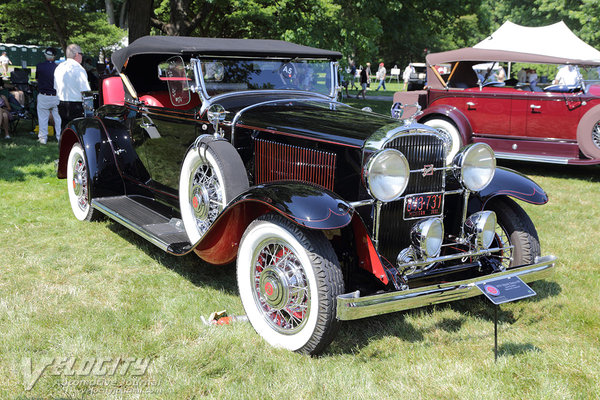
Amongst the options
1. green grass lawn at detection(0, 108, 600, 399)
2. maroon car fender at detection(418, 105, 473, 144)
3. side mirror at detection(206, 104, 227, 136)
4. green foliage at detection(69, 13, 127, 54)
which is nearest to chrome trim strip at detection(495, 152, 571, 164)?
maroon car fender at detection(418, 105, 473, 144)

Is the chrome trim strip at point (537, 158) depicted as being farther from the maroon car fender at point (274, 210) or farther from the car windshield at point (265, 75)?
the maroon car fender at point (274, 210)

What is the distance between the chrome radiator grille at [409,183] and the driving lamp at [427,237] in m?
0.13

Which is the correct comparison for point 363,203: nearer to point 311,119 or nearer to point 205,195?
point 311,119

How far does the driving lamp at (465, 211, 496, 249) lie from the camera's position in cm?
344

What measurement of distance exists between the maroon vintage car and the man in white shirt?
19.6 feet

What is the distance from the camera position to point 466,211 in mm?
3693

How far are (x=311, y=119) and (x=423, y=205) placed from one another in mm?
969

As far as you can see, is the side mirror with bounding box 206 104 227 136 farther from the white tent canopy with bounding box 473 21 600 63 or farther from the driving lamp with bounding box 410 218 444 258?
the white tent canopy with bounding box 473 21 600 63

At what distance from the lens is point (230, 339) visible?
3.20m

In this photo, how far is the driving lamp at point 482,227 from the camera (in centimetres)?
344

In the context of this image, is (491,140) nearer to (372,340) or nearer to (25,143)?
(372,340)

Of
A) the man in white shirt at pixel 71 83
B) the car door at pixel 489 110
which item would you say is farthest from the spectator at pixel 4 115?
the car door at pixel 489 110

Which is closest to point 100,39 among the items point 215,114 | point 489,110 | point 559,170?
point 489,110

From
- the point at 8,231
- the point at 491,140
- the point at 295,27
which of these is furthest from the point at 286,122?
the point at 295,27
